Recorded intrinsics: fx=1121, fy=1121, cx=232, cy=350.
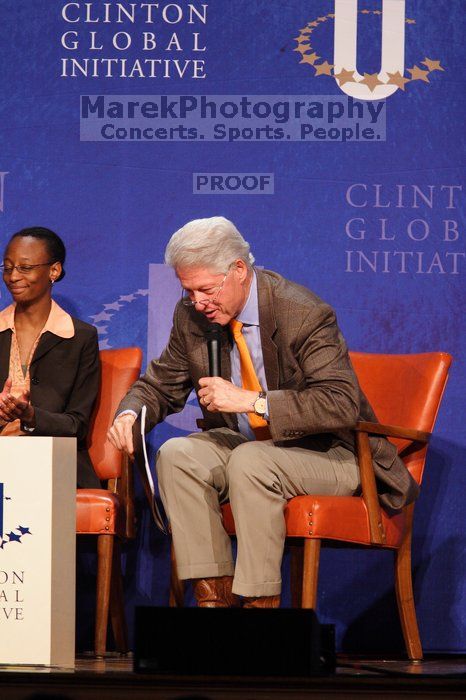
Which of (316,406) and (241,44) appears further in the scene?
(241,44)

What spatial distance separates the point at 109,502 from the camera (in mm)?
3484

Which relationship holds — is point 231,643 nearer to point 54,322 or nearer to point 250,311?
point 250,311

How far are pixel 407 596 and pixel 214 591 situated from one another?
0.79 metres

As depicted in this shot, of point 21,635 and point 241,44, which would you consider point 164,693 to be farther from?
point 241,44

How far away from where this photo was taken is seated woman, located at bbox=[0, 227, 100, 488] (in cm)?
378

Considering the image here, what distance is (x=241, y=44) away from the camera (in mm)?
4301

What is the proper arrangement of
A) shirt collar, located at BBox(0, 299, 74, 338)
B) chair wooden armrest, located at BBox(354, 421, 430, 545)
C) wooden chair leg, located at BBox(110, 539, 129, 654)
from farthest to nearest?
shirt collar, located at BBox(0, 299, 74, 338) → wooden chair leg, located at BBox(110, 539, 129, 654) → chair wooden armrest, located at BBox(354, 421, 430, 545)

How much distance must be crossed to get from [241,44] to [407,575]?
6.85ft

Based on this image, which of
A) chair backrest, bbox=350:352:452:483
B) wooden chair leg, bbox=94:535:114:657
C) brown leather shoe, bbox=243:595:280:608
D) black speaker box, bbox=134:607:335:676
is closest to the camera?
black speaker box, bbox=134:607:335:676

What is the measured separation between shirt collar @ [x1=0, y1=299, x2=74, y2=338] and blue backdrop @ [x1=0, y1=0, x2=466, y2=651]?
34 centimetres

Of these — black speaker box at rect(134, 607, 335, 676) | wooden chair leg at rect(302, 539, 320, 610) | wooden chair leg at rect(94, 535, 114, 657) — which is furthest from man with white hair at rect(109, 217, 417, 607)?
black speaker box at rect(134, 607, 335, 676)

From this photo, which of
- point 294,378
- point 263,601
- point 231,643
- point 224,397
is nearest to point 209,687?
point 231,643

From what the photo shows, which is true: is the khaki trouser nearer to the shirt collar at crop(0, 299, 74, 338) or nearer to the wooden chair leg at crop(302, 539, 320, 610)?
the wooden chair leg at crop(302, 539, 320, 610)

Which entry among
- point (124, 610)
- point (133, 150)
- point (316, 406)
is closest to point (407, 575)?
point (316, 406)
